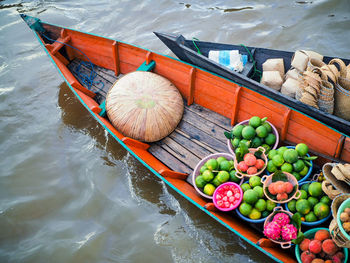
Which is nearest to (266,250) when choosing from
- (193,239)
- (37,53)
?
(193,239)

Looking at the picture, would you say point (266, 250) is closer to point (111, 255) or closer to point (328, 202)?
point (328, 202)

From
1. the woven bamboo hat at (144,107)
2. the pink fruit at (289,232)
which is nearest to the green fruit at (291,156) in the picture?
the pink fruit at (289,232)

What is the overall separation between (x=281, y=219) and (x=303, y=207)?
300 millimetres

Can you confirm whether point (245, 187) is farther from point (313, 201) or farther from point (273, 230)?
point (313, 201)

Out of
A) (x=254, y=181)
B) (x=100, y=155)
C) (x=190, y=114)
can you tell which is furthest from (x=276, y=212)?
(x=100, y=155)

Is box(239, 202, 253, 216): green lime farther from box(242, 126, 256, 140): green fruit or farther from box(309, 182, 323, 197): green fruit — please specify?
box(242, 126, 256, 140): green fruit

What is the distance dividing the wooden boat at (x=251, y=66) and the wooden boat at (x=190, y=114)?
17 centimetres

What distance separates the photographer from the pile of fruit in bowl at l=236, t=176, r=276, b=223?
362cm

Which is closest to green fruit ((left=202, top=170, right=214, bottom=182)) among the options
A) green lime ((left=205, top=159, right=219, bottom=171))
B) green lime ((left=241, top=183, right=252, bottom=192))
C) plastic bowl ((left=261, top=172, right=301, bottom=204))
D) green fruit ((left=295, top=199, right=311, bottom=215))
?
green lime ((left=205, top=159, right=219, bottom=171))

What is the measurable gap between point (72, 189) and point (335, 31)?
753cm

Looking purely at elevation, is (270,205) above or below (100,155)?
above

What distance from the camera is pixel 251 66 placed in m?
5.13

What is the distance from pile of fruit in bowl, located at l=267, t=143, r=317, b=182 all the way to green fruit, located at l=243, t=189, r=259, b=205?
475 millimetres

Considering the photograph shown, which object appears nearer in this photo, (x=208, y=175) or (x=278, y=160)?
(x=278, y=160)
